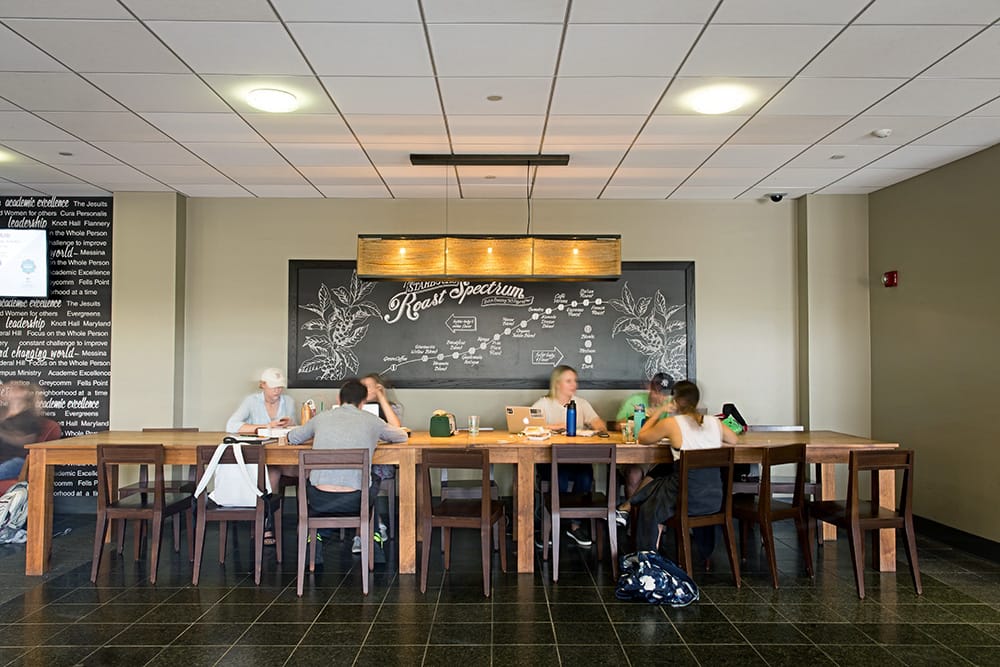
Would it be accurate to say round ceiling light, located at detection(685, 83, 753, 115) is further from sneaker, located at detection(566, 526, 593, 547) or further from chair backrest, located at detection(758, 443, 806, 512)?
sneaker, located at detection(566, 526, 593, 547)

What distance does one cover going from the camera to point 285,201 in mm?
6918

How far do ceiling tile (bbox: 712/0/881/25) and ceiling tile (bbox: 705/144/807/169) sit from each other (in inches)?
77.0

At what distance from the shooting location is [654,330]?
6902 millimetres

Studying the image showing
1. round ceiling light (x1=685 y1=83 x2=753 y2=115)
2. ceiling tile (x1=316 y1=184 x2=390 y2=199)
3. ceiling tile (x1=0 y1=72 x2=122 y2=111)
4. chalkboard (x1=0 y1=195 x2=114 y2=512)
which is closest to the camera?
→ ceiling tile (x1=0 y1=72 x2=122 y2=111)

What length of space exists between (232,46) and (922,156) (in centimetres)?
467

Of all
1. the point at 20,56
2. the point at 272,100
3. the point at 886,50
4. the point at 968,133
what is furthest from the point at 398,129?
the point at 968,133

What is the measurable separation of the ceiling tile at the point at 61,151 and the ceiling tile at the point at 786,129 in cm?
440

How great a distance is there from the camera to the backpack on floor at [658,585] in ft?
13.5

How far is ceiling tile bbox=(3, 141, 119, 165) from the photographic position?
16.9 feet

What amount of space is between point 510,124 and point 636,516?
2.67 m

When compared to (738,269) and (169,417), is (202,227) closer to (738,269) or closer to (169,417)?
(169,417)

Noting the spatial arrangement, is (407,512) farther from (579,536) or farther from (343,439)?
(579,536)

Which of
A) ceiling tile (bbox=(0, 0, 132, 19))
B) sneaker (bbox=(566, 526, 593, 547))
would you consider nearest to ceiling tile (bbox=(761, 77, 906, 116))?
sneaker (bbox=(566, 526, 593, 547))

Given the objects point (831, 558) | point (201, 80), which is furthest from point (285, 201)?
point (831, 558)
